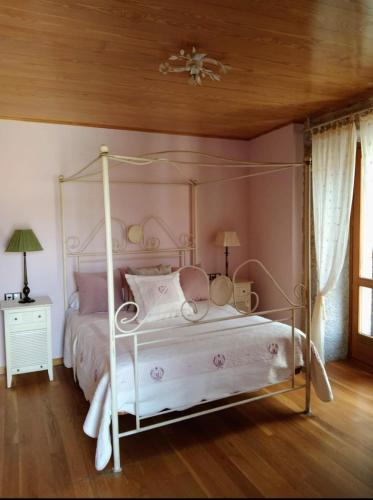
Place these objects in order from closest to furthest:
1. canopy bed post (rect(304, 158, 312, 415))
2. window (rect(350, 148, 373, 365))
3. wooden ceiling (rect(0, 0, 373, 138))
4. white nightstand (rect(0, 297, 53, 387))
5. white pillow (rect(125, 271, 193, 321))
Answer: wooden ceiling (rect(0, 0, 373, 138)) < canopy bed post (rect(304, 158, 312, 415)) < white pillow (rect(125, 271, 193, 321)) < white nightstand (rect(0, 297, 53, 387)) < window (rect(350, 148, 373, 365))

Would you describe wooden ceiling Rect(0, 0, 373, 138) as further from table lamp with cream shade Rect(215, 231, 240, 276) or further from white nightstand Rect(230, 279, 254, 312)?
white nightstand Rect(230, 279, 254, 312)

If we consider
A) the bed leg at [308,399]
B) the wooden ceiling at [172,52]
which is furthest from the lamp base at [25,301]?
the bed leg at [308,399]

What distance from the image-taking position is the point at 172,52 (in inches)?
88.0

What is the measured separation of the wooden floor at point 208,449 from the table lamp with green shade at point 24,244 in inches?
33.8

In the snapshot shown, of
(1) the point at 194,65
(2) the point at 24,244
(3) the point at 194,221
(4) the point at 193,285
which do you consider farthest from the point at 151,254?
(1) the point at 194,65

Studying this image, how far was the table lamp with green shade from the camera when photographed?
3291 millimetres

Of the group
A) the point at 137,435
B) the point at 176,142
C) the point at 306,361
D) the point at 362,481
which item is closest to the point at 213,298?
the point at 306,361

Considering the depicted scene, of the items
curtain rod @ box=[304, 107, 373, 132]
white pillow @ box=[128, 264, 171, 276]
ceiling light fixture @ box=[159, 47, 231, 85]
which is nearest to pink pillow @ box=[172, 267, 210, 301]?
white pillow @ box=[128, 264, 171, 276]

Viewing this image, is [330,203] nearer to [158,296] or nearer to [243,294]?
[243,294]

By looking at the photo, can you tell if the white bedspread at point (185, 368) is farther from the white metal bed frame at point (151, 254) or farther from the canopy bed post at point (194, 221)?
the canopy bed post at point (194, 221)

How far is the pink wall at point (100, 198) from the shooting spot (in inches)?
140

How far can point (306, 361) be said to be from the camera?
8.98ft

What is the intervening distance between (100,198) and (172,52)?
1932 mm

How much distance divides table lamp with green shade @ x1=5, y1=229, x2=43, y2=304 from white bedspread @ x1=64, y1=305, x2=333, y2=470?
2.70 feet
